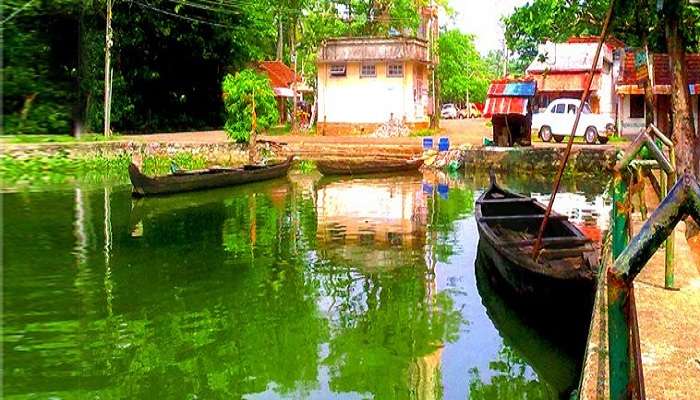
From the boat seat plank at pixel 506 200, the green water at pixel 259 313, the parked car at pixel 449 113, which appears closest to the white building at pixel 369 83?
the green water at pixel 259 313

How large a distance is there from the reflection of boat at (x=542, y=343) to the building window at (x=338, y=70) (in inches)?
922

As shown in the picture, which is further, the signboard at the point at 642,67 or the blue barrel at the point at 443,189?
the blue barrel at the point at 443,189

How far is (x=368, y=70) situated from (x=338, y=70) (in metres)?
1.34

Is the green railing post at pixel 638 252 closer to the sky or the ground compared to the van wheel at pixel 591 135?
closer to the ground

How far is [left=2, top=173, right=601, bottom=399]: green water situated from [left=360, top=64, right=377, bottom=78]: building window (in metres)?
16.2

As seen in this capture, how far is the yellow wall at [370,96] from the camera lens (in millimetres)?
31281

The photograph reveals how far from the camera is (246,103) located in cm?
2502

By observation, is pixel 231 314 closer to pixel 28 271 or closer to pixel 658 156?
pixel 28 271

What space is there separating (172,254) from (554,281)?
23.7 feet

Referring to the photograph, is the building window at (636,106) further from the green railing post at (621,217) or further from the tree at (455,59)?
the green railing post at (621,217)

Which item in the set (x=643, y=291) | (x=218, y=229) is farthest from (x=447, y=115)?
(x=643, y=291)

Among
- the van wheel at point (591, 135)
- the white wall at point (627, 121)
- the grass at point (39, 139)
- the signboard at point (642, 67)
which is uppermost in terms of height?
the signboard at point (642, 67)

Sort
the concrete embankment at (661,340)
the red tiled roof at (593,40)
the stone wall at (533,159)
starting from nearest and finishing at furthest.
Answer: the concrete embankment at (661,340)
the stone wall at (533,159)
the red tiled roof at (593,40)

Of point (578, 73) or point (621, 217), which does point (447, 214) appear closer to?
point (621, 217)
